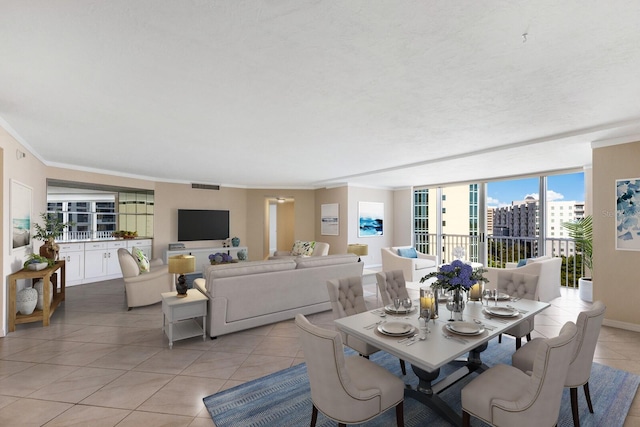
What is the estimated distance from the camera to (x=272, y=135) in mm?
3988

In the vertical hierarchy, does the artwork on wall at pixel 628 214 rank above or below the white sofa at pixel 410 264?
above

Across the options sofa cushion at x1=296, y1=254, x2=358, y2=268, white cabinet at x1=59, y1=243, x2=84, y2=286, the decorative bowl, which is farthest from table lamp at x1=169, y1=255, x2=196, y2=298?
white cabinet at x1=59, y1=243, x2=84, y2=286

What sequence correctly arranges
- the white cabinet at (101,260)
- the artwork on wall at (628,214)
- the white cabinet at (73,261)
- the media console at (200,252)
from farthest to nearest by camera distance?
the media console at (200,252)
the white cabinet at (101,260)
the white cabinet at (73,261)
the artwork on wall at (628,214)

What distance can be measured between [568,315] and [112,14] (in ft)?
20.9

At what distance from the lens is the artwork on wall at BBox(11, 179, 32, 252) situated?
3.85 m

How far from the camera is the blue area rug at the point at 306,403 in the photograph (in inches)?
83.7

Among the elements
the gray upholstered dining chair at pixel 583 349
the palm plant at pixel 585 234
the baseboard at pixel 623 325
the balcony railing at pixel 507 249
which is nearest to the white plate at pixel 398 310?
the gray upholstered dining chair at pixel 583 349

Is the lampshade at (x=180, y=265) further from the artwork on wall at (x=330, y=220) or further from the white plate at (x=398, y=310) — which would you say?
the artwork on wall at (x=330, y=220)

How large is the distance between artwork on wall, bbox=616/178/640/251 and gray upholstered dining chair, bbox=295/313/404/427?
4.23 m

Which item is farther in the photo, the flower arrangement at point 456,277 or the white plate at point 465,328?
the flower arrangement at point 456,277

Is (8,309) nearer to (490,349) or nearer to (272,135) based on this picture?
(272,135)

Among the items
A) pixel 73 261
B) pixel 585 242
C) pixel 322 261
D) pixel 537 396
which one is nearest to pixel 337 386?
pixel 537 396

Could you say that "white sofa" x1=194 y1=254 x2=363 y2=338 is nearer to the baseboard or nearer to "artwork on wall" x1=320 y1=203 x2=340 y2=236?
the baseboard

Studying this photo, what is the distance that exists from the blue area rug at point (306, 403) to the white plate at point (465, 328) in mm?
683
